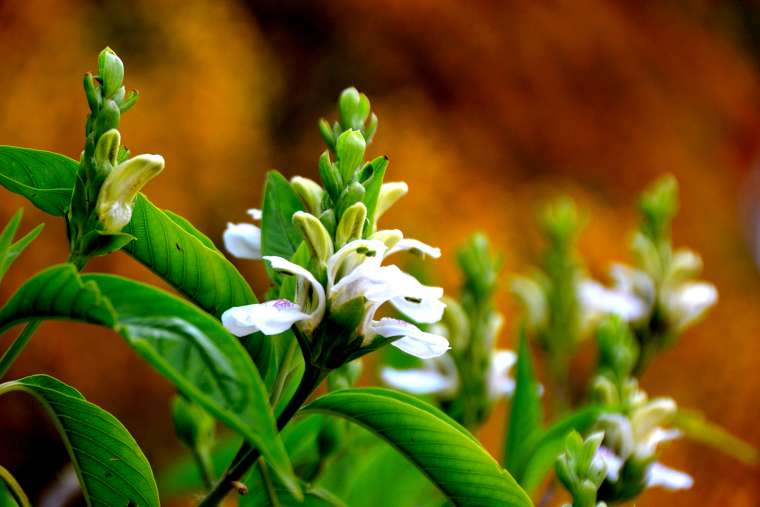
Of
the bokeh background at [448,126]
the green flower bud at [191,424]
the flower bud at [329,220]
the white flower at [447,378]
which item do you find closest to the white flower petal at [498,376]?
the white flower at [447,378]

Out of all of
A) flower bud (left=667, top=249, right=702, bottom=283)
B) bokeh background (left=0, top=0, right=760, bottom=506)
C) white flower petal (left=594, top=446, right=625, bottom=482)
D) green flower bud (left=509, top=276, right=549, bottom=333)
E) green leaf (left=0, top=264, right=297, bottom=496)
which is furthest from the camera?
bokeh background (left=0, top=0, right=760, bottom=506)

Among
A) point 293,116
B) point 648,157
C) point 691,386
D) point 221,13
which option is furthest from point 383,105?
point 691,386

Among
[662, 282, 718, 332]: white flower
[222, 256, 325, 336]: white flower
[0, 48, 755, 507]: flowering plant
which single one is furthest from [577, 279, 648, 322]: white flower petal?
[222, 256, 325, 336]: white flower

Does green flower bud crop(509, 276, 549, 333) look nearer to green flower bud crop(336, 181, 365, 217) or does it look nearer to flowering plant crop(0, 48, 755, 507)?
flowering plant crop(0, 48, 755, 507)

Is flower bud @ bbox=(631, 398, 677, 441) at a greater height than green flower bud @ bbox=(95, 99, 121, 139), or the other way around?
flower bud @ bbox=(631, 398, 677, 441)

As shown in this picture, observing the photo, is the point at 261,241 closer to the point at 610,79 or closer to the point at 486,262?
the point at 486,262

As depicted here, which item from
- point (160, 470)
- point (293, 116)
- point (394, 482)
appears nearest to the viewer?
point (394, 482)

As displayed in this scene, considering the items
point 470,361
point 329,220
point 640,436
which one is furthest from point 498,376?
point 329,220
